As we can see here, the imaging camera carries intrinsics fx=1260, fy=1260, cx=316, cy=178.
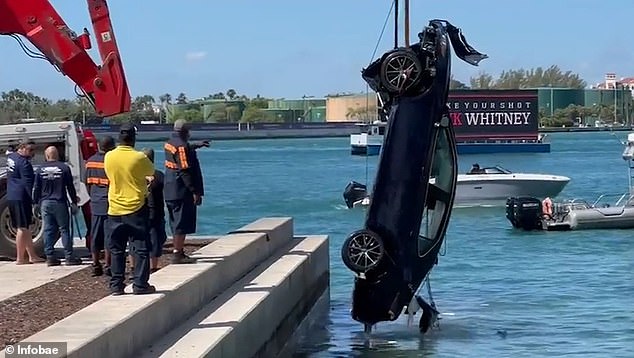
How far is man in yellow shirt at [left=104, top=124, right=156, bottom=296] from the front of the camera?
11.8 metres

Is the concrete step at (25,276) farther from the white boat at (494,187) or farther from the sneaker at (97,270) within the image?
the white boat at (494,187)

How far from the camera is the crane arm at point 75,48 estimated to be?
16188mm

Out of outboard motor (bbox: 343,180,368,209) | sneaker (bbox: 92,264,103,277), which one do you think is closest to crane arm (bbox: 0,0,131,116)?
sneaker (bbox: 92,264,103,277)

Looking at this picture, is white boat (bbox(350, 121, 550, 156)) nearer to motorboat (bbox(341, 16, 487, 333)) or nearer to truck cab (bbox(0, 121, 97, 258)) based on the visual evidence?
truck cab (bbox(0, 121, 97, 258))

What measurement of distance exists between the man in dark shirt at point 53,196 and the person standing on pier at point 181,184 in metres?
1.48

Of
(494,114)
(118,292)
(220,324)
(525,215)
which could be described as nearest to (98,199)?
(118,292)

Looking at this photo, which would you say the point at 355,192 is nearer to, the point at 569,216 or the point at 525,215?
the point at 525,215

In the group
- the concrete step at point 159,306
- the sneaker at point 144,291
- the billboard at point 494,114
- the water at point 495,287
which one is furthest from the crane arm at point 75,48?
the billboard at point 494,114

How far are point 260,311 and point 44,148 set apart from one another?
15.6ft

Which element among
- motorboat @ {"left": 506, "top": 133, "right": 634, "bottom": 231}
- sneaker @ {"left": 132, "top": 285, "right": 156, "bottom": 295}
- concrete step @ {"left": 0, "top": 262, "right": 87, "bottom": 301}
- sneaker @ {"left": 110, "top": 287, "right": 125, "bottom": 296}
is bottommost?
motorboat @ {"left": 506, "top": 133, "right": 634, "bottom": 231}

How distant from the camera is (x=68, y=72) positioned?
53.2 ft

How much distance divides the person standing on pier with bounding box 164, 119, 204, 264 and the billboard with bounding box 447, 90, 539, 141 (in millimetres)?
80646

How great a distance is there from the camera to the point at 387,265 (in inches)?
597

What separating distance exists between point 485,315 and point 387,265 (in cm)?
519
